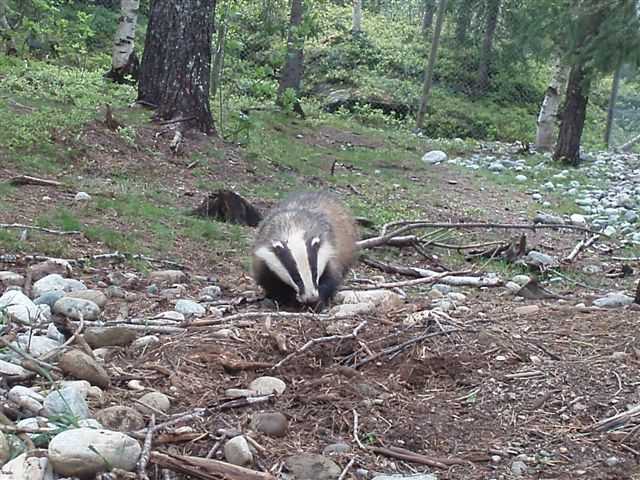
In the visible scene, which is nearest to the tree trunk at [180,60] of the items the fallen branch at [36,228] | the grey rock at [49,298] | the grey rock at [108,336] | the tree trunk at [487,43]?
the fallen branch at [36,228]

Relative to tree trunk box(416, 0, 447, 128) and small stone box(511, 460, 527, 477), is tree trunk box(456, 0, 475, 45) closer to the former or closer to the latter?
tree trunk box(416, 0, 447, 128)

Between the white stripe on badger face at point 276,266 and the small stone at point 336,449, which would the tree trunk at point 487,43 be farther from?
the small stone at point 336,449

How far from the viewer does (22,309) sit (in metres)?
3.94

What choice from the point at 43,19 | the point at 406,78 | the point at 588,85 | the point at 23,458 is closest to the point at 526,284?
the point at 23,458

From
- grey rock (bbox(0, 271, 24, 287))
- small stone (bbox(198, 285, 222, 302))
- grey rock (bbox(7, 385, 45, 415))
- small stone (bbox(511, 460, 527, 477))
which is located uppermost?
grey rock (bbox(7, 385, 45, 415))

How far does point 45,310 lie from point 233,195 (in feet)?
11.7

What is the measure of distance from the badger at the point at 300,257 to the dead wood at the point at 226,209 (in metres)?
1.63

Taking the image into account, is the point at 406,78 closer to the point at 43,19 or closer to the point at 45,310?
the point at 43,19

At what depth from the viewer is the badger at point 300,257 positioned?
4.92 m

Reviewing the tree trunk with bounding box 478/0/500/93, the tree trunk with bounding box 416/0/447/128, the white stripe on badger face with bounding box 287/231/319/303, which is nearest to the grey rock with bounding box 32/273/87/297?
the white stripe on badger face with bounding box 287/231/319/303

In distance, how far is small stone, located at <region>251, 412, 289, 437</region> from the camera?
295cm

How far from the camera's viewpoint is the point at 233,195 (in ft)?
24.4

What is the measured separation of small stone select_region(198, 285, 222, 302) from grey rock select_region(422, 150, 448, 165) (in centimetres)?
934

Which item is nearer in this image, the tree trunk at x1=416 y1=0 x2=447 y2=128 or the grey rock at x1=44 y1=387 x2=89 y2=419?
the grey rock at x1=44 y1=387 x2=89 y2=419
